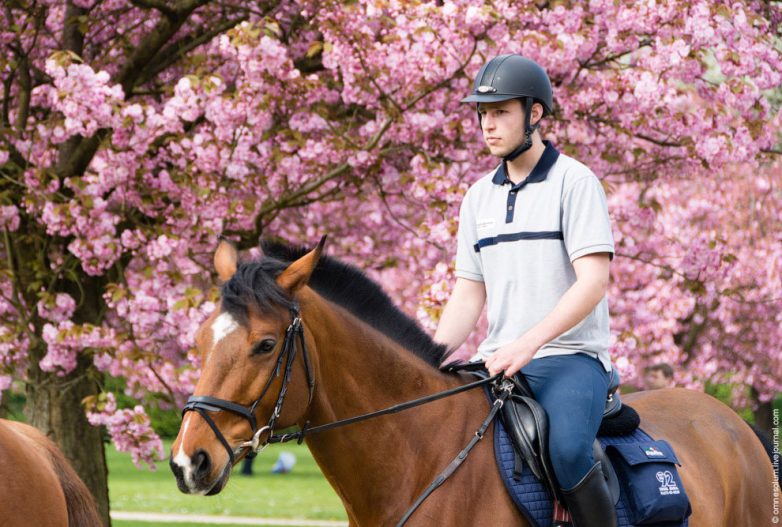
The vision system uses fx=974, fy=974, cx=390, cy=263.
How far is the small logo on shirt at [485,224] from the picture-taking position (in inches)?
143

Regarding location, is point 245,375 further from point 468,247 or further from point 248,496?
point 248,496

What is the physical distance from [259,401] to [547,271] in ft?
3.92

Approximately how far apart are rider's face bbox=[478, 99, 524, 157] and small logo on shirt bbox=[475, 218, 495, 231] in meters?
0.25

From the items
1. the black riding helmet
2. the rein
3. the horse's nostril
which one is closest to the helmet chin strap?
the black riding helmet

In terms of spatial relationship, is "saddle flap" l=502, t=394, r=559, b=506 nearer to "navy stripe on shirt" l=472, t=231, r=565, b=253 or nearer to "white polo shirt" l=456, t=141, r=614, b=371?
"white polo shirt" l=456, t=141, r=614, b=371

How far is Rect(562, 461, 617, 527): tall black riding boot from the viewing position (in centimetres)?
328

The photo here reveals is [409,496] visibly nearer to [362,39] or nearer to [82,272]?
[362,39]

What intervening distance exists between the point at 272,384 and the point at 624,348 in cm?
495

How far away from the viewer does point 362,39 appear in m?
7.47

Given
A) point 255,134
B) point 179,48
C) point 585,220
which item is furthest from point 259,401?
point 179,48

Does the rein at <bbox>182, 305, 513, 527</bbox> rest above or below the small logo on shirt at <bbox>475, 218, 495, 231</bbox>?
below

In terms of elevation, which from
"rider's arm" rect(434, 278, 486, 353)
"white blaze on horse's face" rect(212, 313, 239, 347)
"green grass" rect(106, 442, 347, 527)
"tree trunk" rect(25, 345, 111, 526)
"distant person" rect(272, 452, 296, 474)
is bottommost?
"distant person" rect(272, 452, 296, 474)

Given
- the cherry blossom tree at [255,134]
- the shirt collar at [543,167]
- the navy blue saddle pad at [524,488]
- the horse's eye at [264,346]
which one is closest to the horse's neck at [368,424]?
the navy blue saddle pad at [524,488]

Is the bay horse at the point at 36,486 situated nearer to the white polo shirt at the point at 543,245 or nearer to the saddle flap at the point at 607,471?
the white polo shirt at the point at 543,245
